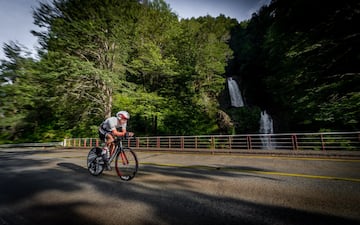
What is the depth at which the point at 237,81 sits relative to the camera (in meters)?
34.2

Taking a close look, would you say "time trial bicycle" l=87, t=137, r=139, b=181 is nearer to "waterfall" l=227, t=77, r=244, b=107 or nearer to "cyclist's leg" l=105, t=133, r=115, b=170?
"cyclist's leg" l=105, t=133, r=115, b=170

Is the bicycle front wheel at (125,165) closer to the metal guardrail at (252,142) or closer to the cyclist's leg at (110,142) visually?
the cyclist's leg at (110,142)

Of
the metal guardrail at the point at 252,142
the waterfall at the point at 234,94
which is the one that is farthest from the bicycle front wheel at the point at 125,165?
the waterfall at the point at 234,94

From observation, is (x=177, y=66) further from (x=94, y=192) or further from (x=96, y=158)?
(x=94, y=192)

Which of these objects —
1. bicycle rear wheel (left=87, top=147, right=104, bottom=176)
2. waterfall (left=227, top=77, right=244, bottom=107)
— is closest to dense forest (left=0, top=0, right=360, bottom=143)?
waterfall (left=227, top=77, right=244, bottom=107)

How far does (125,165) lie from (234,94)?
3002 cm

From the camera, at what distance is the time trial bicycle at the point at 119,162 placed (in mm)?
4195

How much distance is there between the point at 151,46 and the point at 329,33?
1669cm

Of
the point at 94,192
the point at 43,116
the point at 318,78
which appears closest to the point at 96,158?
the point at 94,192

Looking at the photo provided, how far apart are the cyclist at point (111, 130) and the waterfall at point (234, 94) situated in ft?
92.4

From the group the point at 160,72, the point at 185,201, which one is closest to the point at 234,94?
the point at 160,72

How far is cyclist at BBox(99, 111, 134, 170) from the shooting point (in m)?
4.24

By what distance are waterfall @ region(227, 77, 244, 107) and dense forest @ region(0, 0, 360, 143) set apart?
4.70ft

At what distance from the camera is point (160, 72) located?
19.4 meters
